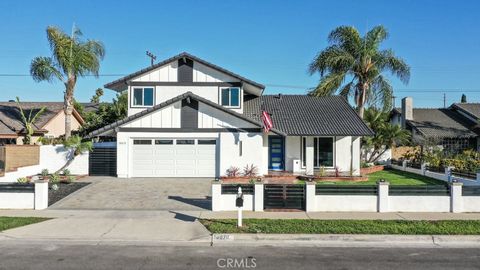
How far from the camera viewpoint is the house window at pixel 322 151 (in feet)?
78.7

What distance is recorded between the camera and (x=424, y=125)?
35.7 m

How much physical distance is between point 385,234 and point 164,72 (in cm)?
1755

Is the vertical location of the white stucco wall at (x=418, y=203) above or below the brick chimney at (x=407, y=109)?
below

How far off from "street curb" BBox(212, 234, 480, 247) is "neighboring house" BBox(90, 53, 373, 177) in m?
11.9

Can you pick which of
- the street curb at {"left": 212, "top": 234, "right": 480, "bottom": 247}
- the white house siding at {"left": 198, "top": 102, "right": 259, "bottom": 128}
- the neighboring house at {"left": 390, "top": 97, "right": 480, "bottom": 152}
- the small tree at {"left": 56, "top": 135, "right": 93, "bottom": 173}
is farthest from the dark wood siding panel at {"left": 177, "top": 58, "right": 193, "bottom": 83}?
the neighboring house at {"left": 390, "top": 97, "right": 480, "bottom": 152}

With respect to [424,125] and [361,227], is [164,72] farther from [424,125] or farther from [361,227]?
[424,125]

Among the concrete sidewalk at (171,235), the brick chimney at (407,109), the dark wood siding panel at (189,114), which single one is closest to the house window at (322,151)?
the dark wood siding panel at (189,114)

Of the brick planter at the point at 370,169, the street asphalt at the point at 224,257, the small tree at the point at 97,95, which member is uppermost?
the small tree at the point at 97,95

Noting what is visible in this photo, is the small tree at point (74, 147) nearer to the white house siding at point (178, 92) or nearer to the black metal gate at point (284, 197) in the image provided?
the white house siding at point (178, 92)

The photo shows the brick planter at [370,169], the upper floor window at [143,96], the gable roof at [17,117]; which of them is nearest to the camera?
the upper floor window at [143,96]

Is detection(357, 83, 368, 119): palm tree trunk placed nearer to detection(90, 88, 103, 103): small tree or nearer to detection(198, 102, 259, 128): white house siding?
detection(198, 102, 259, 128): white house siding

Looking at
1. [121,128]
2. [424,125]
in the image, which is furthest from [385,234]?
[424,125]

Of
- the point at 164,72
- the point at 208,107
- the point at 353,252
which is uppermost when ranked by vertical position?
the point at 164,72

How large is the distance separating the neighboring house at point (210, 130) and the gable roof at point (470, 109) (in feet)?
54.1
